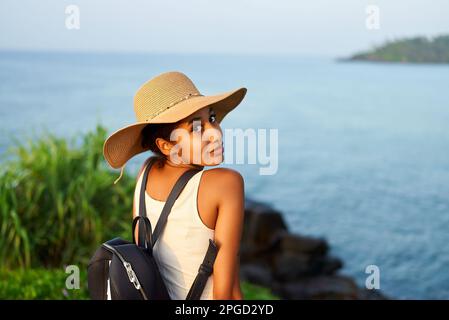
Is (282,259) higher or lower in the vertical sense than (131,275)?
lower

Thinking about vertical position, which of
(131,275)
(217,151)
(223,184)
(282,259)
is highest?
(217,151)

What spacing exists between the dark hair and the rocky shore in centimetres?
557

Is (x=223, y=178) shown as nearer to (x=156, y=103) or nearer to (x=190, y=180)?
(x=190, y=180)

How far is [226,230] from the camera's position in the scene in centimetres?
195

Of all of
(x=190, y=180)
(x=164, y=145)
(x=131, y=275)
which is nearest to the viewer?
(x=131, y=275)

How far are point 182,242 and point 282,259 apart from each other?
6627 mm

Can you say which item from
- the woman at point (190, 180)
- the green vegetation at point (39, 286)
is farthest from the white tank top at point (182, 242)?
the green vegetation at point (39, 286)

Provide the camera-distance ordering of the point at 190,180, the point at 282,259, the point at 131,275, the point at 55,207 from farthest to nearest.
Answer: the point at 282,259 → the point at 55,207 → the point at 190,180 → the point at 131,275

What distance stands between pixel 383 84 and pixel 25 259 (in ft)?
178

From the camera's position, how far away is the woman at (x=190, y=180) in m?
1.96

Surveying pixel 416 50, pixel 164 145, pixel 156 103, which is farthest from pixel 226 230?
pixel 416 50

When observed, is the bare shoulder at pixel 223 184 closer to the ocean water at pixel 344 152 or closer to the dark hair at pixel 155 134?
the dark hair at pixel 155 134

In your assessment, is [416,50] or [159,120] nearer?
[159,120]

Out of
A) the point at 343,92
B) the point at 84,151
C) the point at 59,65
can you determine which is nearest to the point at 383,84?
the point at 343,92
